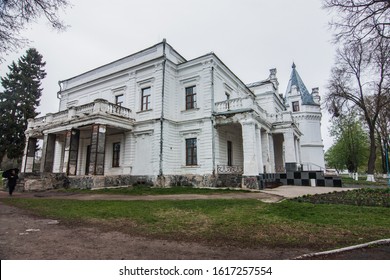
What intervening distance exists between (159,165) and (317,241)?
12.6 meters

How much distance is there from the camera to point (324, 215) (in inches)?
241

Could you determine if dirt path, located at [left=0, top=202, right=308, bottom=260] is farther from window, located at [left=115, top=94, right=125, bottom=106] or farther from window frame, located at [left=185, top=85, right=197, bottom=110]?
window, located at [left=115, top=94, right=125, bottom=106]

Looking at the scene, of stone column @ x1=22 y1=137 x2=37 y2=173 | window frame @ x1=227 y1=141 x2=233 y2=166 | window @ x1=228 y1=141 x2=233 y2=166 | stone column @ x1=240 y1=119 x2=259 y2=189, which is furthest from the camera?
stone column @ x1=22 y1=137 x2=37 y2=173

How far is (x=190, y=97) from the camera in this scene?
17578mm

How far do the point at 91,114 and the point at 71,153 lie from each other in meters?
3.74

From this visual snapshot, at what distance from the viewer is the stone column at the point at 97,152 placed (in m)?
14.7

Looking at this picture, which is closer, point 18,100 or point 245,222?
point 245,222

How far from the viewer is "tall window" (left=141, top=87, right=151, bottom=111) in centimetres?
1769

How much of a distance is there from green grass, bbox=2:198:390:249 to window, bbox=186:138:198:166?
334 inches

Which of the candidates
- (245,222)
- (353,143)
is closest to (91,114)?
(245,222)

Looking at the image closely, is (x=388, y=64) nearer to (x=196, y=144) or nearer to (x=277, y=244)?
(x=277, y=244)

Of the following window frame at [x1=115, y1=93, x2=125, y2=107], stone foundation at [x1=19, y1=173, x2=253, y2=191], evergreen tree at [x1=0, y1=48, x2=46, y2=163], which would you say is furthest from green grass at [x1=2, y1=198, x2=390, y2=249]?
evergreen tree at [x1=0, y1=48, x2=46, y2=163]

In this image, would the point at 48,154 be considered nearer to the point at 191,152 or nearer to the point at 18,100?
the point at 191,152

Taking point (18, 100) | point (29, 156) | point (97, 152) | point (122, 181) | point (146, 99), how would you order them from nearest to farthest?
point (97, 152) < point (122, 181) < point (146, 99) < point (29, 156) < point (18, 100)
